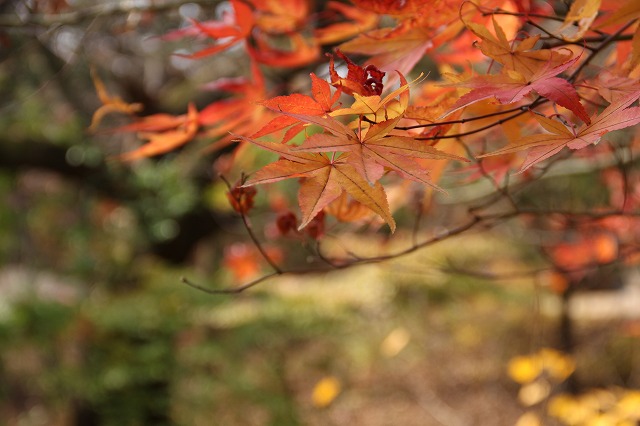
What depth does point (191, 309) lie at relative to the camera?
7.55ft

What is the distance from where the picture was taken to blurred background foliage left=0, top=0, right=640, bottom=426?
2146mm

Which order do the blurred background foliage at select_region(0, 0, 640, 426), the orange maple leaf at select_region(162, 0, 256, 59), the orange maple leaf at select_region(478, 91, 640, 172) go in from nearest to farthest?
the orange maple leaf at select_region(478, 91, 640, 172), the orange maple leaf at select_region(162, 0, 256, 59), the blurred background foliage at select_region(0, 0, 640, 426)

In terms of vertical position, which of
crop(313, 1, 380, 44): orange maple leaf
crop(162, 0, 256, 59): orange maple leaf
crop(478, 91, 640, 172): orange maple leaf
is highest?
crop(478, 91, 640, 172): orange maple leaf

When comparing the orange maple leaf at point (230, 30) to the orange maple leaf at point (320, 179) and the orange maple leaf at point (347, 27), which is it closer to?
the orange maple leaf at point (347, 27)

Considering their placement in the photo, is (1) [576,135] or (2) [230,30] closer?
(1) [576,135]

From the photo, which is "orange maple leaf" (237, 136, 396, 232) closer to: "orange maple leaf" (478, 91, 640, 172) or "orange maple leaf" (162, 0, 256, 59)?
"orange maple leaf" (478, 91, 640, 172)

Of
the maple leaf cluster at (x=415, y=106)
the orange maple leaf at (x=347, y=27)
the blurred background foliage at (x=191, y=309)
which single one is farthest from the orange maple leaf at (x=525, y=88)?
the blurred background foliage at (x=191, y=309)

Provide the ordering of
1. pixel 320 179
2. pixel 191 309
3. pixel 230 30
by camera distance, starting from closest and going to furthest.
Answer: pixel 320 179 < pixel 230 30 < pixel 191 309

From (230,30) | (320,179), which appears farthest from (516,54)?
(230,30)

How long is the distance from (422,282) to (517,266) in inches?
61.3

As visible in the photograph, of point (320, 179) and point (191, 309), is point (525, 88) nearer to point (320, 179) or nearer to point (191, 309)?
point (320, 179)

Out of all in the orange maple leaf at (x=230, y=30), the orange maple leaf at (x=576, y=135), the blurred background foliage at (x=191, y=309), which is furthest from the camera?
the blurred background foliage at (x=191, y=309)

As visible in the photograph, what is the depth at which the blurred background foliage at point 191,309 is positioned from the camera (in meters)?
2.15

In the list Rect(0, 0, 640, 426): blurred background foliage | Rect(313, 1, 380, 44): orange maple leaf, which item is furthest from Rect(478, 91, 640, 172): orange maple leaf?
Rect(0, 0, 640, 426): blurred background foliage
